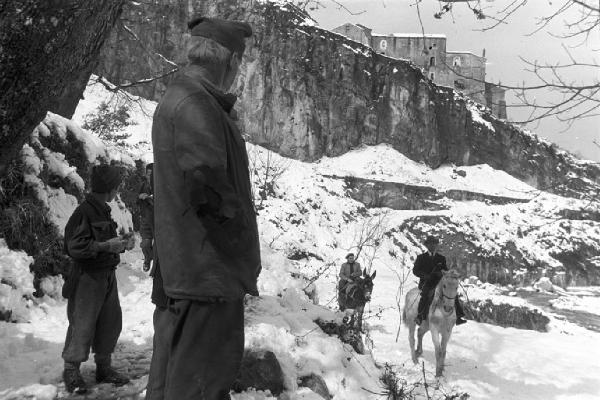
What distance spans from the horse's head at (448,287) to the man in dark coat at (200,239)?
6532 millimetres

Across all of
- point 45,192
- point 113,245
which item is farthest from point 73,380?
point 45,192

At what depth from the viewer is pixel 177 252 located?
1.83m

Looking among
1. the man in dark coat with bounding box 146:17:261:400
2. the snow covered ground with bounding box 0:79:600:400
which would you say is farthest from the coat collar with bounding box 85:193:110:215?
the man in dark coat with bounding box 146:17:261:400

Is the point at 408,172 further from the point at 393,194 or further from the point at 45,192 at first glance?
the point at 45,192

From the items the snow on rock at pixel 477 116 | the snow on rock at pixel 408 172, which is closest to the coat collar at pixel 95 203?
the snow on rock at pixel 408 172

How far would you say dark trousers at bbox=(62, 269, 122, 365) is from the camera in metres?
3.46

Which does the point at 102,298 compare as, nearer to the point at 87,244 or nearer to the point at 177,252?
the point at 87,244

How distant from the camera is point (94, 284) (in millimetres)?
3596

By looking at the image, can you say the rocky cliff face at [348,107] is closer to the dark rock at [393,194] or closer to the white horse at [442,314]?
the dark rock at [393,194]

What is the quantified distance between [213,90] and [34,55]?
79 centimetres

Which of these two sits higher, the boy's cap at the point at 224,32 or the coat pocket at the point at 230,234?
the boy's cap at the point at 224,32

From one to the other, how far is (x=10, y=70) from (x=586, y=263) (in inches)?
1904

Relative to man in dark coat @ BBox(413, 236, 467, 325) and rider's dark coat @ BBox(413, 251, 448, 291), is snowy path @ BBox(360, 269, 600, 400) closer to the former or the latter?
man in dark coat @ BBox(413, 236, 467, 325)

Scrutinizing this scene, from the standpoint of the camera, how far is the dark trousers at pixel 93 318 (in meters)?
3.46
